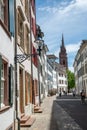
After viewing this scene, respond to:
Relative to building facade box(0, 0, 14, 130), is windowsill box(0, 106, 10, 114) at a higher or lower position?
lower

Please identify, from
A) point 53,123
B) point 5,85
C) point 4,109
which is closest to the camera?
point 4,109

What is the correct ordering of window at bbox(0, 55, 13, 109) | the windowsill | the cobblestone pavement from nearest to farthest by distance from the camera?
the windowsill, window at bbox(0, 55, 13, 109), the cobblestone pavement

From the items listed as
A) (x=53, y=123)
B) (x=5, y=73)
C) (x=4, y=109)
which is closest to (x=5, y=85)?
(x=5, y=73)

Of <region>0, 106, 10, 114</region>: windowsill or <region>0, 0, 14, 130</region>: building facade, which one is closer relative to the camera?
<region>0, 106, 10, 114</region>: windowsill

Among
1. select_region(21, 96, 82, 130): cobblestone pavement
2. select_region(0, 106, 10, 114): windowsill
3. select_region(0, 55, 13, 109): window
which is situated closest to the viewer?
select_region(0, 106, 10, 114): windowsill

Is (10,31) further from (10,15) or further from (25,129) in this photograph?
(25,129)

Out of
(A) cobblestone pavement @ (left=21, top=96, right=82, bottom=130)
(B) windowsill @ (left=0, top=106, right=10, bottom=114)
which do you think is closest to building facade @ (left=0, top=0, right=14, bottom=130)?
(B) windowsill @ (left=0, top=106, right=10, bottom=114)

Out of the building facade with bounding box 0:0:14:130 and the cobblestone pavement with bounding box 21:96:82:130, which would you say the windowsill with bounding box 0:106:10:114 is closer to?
the building facade with bounding box 0:0:14:130

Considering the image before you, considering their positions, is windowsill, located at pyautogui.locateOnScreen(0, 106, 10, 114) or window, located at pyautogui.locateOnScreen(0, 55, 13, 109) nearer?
windowsill, located at pyautogui.locateOnScreen(0, 106, 10, 114)

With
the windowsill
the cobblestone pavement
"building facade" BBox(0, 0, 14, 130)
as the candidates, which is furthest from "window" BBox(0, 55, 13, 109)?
the cobblestone pavement

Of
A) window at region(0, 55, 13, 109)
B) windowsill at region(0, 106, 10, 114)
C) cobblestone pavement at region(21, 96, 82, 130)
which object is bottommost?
cobblestone pavement at region(21, 96, 82, 130)

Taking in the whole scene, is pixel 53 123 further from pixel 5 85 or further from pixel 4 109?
pixel 4 109

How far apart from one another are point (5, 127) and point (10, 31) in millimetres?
3599

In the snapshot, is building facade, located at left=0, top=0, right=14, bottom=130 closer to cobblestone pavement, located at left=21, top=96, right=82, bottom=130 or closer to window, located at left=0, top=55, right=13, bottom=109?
window, located at left=0, top=55, right=13, bottom=109
